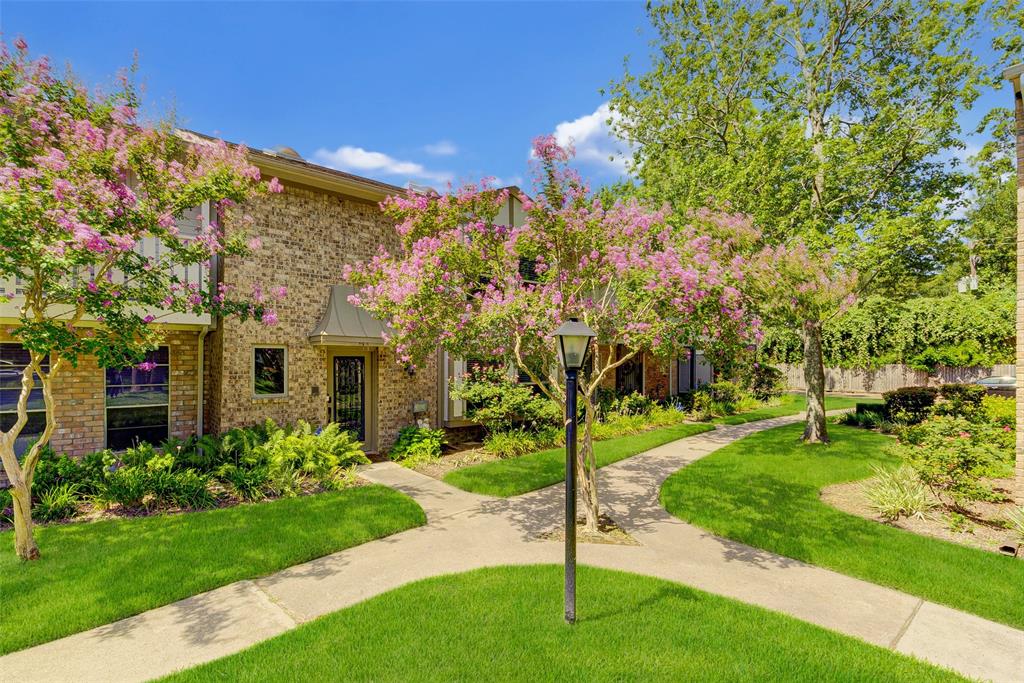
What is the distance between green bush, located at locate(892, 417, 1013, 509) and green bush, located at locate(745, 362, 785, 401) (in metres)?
17.0

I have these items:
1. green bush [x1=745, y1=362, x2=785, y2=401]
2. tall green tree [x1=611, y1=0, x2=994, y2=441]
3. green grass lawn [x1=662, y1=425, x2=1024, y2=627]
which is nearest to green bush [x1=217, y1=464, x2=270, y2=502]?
green grass lawn [x1=662, y1=425, x2=1024, y2=627]

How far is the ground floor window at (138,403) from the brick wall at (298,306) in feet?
2.78

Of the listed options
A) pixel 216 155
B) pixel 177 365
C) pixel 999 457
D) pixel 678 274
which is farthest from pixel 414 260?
pixel 999 457

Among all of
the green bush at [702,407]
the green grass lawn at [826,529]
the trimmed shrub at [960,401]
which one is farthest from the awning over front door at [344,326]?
the trimmed shrub at [960,401]

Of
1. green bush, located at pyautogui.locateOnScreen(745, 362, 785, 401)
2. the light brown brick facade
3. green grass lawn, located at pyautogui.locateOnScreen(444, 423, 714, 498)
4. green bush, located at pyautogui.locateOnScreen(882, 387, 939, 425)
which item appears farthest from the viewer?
green bush, located at pyautogui.locateOnScreen(745, 362, 785, 401)

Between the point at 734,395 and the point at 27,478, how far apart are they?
872 inches

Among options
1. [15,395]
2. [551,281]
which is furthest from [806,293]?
[15,395]

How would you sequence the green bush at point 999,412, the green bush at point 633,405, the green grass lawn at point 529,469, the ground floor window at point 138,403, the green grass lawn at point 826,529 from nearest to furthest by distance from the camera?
the green grass lawn at point 826,529
the green grass lawn at point 529,469
the ground floor window at point 138,403
the green bush at point 999,412
the green bush at point 633,405

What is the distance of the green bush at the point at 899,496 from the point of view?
7289mm

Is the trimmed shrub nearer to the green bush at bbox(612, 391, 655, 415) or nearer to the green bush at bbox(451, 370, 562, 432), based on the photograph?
the green bush at bbox(612, 391, 655, 415)

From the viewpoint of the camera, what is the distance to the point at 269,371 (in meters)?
10.7

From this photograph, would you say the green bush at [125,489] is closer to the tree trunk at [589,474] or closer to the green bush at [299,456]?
the green bush at [299,456]

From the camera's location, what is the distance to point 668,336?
20.7 feet

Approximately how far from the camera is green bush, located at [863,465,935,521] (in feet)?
23.9
